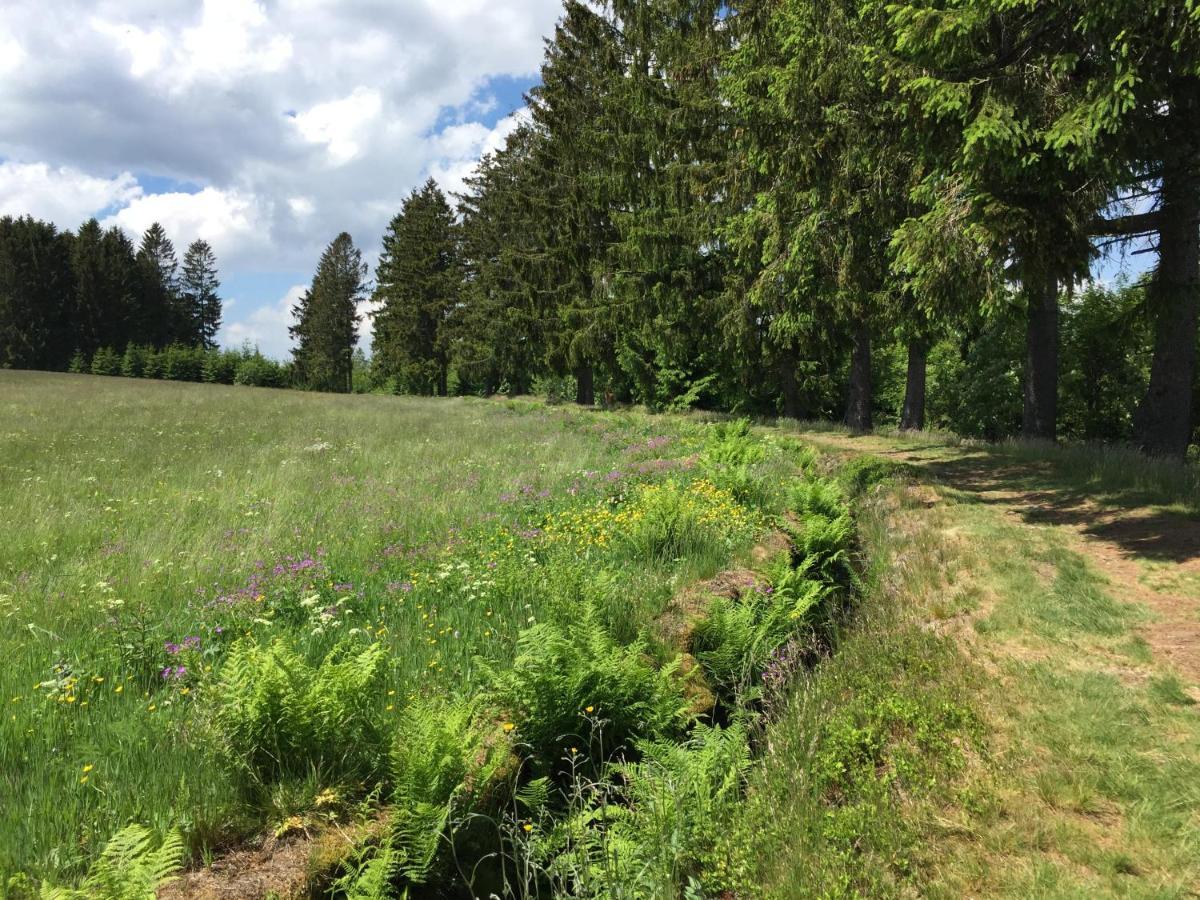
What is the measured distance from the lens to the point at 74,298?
62.1 metres

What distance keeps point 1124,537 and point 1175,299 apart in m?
4.69

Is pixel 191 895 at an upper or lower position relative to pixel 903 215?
lower

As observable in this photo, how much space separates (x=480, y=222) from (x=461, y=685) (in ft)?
132

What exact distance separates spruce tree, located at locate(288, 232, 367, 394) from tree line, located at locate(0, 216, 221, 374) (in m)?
14.6

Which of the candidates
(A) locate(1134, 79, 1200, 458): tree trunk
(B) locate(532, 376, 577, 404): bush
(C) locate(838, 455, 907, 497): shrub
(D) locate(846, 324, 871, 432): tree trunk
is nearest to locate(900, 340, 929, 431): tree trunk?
(D) locate(846, 324, 871, 432): tree trunk

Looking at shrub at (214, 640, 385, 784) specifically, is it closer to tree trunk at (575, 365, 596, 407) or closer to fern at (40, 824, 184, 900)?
fern at (40, 824, 184, 900)

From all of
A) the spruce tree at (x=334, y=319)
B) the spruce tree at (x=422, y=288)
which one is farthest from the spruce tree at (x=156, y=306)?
the spruce tree at (x=422, y=288)

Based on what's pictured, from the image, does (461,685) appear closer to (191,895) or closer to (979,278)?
(191,895)

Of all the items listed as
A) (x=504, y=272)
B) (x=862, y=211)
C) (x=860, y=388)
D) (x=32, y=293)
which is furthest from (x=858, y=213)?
(x=32, y=293)

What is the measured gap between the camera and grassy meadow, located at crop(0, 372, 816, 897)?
106 inches

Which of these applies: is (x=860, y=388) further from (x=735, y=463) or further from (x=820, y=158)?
(x=735, y=463)

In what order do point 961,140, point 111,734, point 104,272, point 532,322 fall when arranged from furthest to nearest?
point 104,272 < point 532,322 < point 961,140 < point 111,734

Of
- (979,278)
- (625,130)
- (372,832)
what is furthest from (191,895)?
(625,130)

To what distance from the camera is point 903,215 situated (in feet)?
37.9
